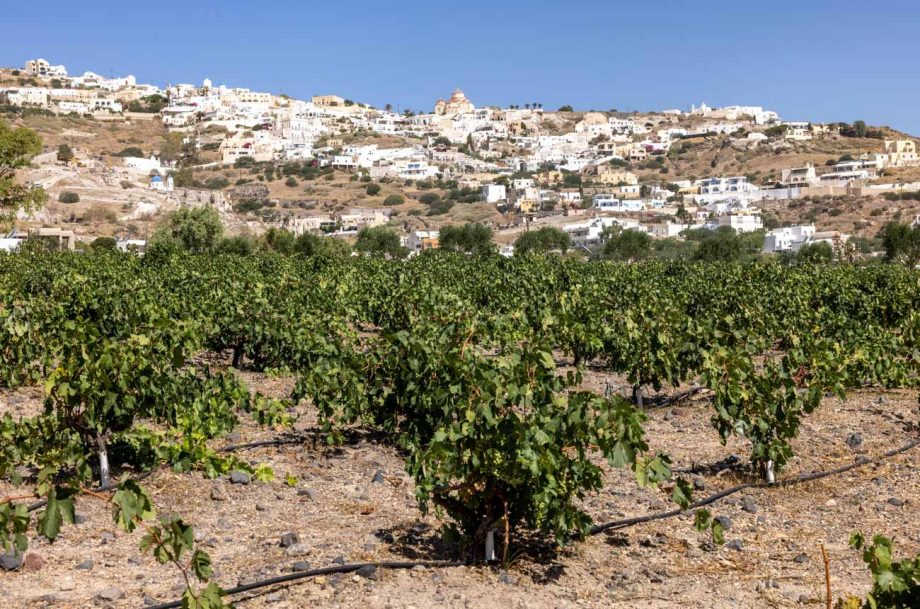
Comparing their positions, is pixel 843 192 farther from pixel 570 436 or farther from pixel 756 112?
pixel 570 436

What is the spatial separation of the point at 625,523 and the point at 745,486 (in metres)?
1.40

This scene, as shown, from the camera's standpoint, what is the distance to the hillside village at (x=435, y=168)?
262ft

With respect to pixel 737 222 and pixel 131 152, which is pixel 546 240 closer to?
pixel 737 222

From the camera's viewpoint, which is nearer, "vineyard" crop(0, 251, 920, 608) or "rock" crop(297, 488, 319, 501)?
"vineyard" crop(0, 251, 920, 608)

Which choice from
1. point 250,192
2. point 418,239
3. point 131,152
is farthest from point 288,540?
point 131,152

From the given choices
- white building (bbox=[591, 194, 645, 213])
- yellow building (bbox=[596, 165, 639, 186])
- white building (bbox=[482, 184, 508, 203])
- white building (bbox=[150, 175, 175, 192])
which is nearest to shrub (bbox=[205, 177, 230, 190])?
white building (bbox=[150, 175, 175, 192])

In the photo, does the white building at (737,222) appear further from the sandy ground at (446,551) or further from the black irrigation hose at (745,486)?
the sandy ground at (446,551)

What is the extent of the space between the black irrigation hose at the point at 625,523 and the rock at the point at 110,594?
1.17 ft

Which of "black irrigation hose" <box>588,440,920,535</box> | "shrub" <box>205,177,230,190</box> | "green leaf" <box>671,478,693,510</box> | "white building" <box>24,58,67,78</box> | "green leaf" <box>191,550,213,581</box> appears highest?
"white building" <box>24,58,67,78</box>

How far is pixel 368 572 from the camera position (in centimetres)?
510

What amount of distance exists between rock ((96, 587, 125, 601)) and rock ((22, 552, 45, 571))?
59cm

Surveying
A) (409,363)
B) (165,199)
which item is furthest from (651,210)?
(409,363)

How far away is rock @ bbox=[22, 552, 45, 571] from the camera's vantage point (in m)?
5.16

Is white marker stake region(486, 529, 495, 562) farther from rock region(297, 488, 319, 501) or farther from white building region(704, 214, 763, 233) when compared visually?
white building region(704, 214, 763, 233)
